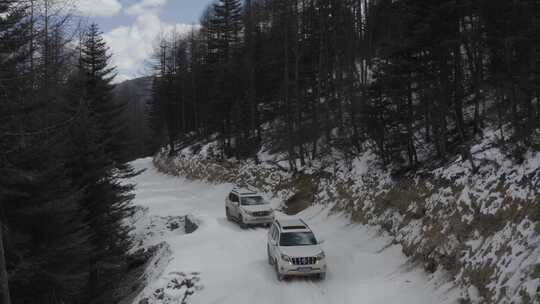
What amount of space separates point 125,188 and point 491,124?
758 inches

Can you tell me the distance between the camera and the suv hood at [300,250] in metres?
14.1

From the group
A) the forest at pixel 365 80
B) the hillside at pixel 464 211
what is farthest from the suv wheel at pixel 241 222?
the forest at pixel 365 80

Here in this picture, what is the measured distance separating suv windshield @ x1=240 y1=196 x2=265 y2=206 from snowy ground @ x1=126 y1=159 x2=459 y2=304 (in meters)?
1.52

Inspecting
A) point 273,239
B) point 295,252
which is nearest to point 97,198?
point 273,239

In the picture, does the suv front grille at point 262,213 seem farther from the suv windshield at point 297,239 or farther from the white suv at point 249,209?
the suv windshield at point 297,239

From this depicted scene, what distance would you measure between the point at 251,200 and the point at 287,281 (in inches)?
381

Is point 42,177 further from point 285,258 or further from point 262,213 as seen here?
point 262,213

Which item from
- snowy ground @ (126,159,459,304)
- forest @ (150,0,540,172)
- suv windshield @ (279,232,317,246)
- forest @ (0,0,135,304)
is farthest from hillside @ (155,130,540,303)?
forest @ (0,0,135,304)

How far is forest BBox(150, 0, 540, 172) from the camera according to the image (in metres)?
16.6

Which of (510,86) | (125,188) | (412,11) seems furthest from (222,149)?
(510,86)

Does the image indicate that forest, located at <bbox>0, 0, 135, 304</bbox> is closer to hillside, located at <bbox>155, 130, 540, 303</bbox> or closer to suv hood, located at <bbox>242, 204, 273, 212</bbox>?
suv hood, located at <bbox>242, 204, 273, 212</bbox>

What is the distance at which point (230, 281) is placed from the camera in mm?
14906

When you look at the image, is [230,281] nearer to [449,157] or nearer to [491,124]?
[449,157]

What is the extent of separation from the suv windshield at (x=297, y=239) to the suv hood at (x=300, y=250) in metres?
0.30
